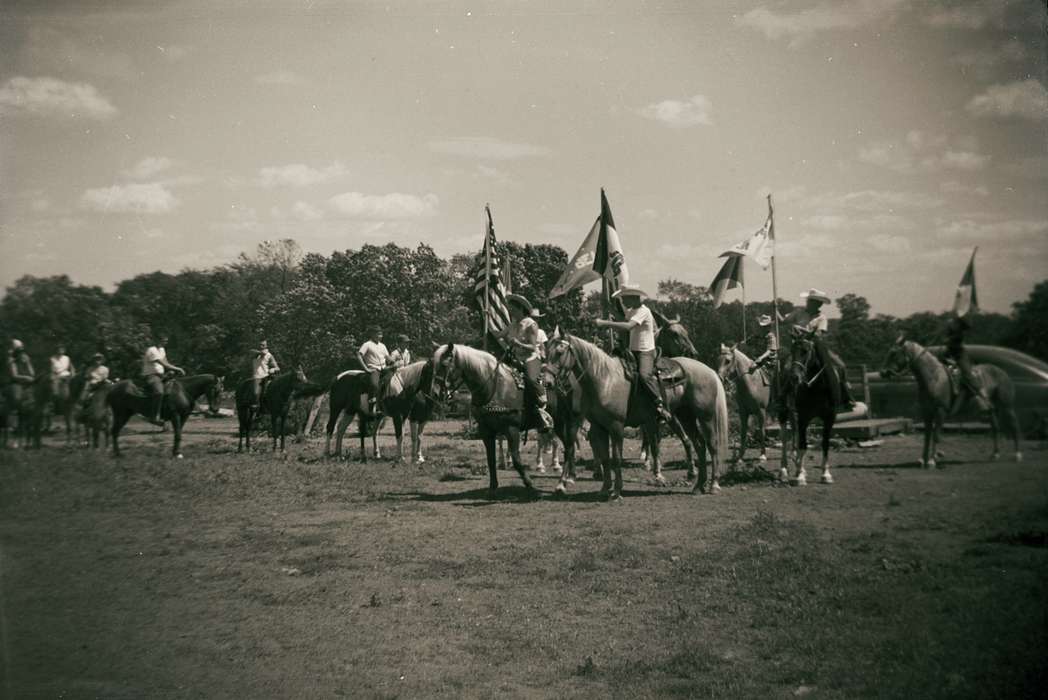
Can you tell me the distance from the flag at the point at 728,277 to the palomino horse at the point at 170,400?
10761mm

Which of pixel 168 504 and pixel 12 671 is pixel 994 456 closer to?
pixel 12 671

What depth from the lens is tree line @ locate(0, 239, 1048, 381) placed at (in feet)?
22.8

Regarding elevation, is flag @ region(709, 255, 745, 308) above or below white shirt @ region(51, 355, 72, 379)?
above

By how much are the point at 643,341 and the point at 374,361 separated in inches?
326

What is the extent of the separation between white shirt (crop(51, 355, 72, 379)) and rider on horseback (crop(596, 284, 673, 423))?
6682 millimetres

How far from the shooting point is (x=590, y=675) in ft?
16.0

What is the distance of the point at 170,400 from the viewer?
15.5 metres

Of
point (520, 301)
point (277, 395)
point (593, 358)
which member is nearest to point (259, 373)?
point (277, 395)

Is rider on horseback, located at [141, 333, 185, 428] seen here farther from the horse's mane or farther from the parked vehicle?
the parked vehicle

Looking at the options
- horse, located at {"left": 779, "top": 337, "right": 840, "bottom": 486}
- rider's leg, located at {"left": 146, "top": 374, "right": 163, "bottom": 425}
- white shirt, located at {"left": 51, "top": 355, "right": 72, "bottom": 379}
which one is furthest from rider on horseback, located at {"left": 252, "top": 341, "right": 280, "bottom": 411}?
horse, located at {"left": 779, "top": 337, "right": 840, "bottom": 486}

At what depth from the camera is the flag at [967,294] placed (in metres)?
5.78

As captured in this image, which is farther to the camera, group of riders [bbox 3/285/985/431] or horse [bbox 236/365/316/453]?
horse [bbox 236/365/316/453]

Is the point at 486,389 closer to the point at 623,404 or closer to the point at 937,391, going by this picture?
the point at 623,404

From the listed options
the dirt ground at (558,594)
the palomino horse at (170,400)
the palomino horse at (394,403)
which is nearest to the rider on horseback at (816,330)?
the dirt ground at (558,594)
